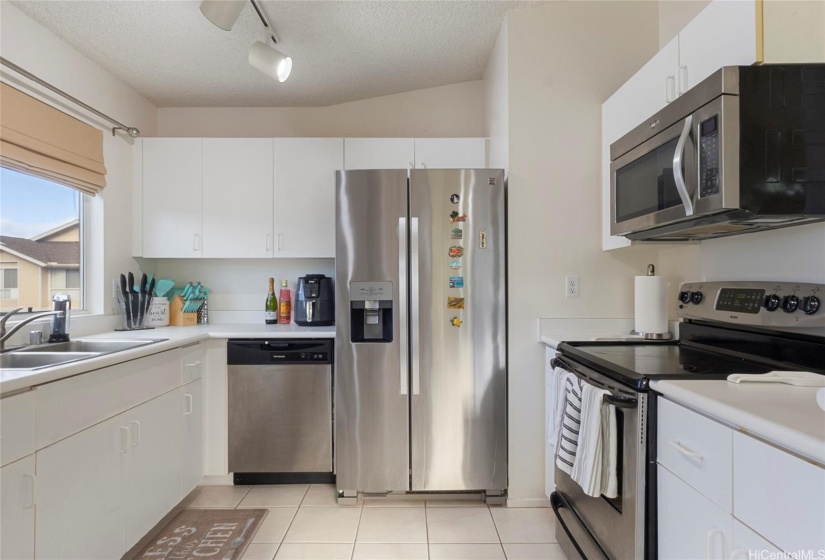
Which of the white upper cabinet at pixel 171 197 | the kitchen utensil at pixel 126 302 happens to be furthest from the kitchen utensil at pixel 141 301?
the white upper cabinet at pixel 171 197

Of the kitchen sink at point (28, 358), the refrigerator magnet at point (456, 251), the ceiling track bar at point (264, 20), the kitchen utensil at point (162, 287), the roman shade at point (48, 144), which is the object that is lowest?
the kitchen sink at point (28, 358)

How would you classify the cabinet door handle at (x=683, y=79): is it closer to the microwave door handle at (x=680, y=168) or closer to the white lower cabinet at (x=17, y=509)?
the microwave door handle at (x=680, y=168)

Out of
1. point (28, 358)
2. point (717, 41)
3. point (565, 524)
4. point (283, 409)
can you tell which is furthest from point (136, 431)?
point (717, 41)

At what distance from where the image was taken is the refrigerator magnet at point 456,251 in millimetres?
2387

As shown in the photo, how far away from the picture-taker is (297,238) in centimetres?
296

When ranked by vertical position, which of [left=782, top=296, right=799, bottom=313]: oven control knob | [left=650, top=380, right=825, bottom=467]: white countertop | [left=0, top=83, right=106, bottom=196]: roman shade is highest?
[left=0, top=83, right=106, bottom=196]: roman shade

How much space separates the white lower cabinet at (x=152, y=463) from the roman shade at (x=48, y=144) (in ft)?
4.11

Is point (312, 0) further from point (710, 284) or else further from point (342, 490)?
point (342, 490)

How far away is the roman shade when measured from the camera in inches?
79.2

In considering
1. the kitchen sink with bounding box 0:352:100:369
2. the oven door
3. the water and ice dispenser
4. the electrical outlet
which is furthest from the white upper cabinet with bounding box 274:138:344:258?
the oven door

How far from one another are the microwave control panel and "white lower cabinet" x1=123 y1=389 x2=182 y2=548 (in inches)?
89.0

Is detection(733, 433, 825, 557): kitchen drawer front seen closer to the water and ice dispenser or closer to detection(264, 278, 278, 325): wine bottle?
the water and ice dispenser

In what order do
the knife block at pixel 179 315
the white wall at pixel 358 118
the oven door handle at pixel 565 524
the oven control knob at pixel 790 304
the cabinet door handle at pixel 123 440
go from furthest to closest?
the white wall at pixel 358 118, the knife block at pixel 179 315, the cabinet door handle at pixel 123 440, the oven door handle at pixel 565 524, the oven control knob at pixel 790 304

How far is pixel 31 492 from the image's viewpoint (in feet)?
4.46
